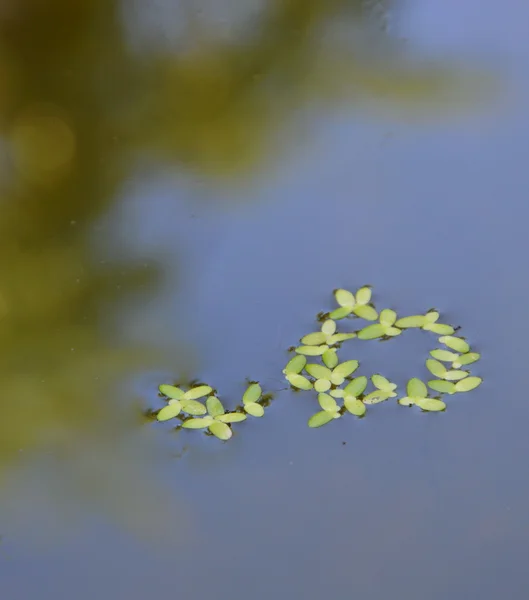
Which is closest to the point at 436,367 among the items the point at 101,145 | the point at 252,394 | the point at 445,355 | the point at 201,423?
the point at 445,355

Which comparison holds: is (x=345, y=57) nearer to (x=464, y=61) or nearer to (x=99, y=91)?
(x=464, y=61)

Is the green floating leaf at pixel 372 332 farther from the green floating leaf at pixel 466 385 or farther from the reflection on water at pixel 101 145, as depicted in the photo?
the reflection on water at pixel 101 145

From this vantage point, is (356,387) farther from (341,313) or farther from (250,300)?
(250,300)

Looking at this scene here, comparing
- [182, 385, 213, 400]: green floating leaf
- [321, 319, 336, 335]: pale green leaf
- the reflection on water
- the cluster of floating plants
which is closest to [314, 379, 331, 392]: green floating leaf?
the cluster of floating plants

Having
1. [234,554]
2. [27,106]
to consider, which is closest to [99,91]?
[27,106]

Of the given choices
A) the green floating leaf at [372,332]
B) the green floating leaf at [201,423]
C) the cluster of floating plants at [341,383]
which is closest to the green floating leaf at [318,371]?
the cluster of floating plants at [341,383]

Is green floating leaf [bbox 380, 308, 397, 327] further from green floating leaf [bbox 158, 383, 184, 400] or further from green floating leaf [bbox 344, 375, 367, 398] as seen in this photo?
green floating leaf [bbox 158, 383, 184, 400]
